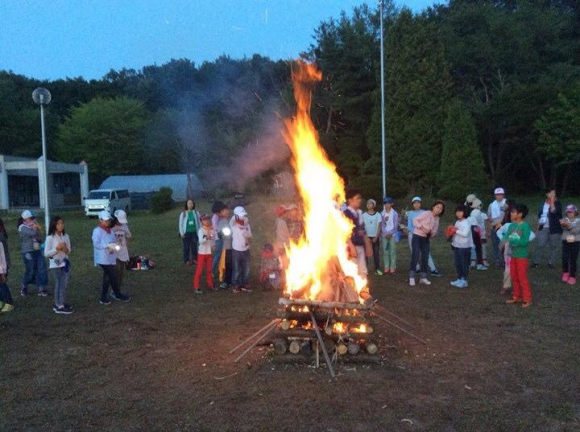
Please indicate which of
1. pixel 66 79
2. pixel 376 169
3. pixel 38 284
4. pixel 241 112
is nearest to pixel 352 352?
pixel 38 284

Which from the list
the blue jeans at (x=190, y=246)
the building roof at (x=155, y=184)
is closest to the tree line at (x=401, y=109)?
the building roof at (x=155, y=184)

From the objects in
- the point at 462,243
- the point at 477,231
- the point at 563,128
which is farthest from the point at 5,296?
the point at 563,128

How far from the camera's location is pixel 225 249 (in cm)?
1148

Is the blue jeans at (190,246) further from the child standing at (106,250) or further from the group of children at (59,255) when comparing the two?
the child standing at (106,250)

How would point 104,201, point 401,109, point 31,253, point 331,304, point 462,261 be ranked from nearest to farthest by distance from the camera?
point 331,304
point 31,253
point 462,261
point 401,109
point 104,201

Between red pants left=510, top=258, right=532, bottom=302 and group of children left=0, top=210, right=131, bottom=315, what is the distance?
22.9 ft

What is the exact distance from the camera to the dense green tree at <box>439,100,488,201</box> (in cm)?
2832

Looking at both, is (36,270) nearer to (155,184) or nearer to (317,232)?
(317,232)

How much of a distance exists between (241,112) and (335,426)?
129ft

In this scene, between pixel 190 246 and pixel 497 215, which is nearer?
pixel 497 215

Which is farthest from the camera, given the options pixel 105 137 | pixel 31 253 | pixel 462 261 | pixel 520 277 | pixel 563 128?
pixel 105 137

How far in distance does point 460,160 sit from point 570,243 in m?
18.2

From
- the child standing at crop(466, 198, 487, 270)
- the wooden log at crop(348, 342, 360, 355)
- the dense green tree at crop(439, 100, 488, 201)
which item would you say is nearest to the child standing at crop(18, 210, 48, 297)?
the wooden log at crop(348, 342, 360, 355)

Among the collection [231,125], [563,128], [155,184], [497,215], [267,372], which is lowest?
[267,372]
